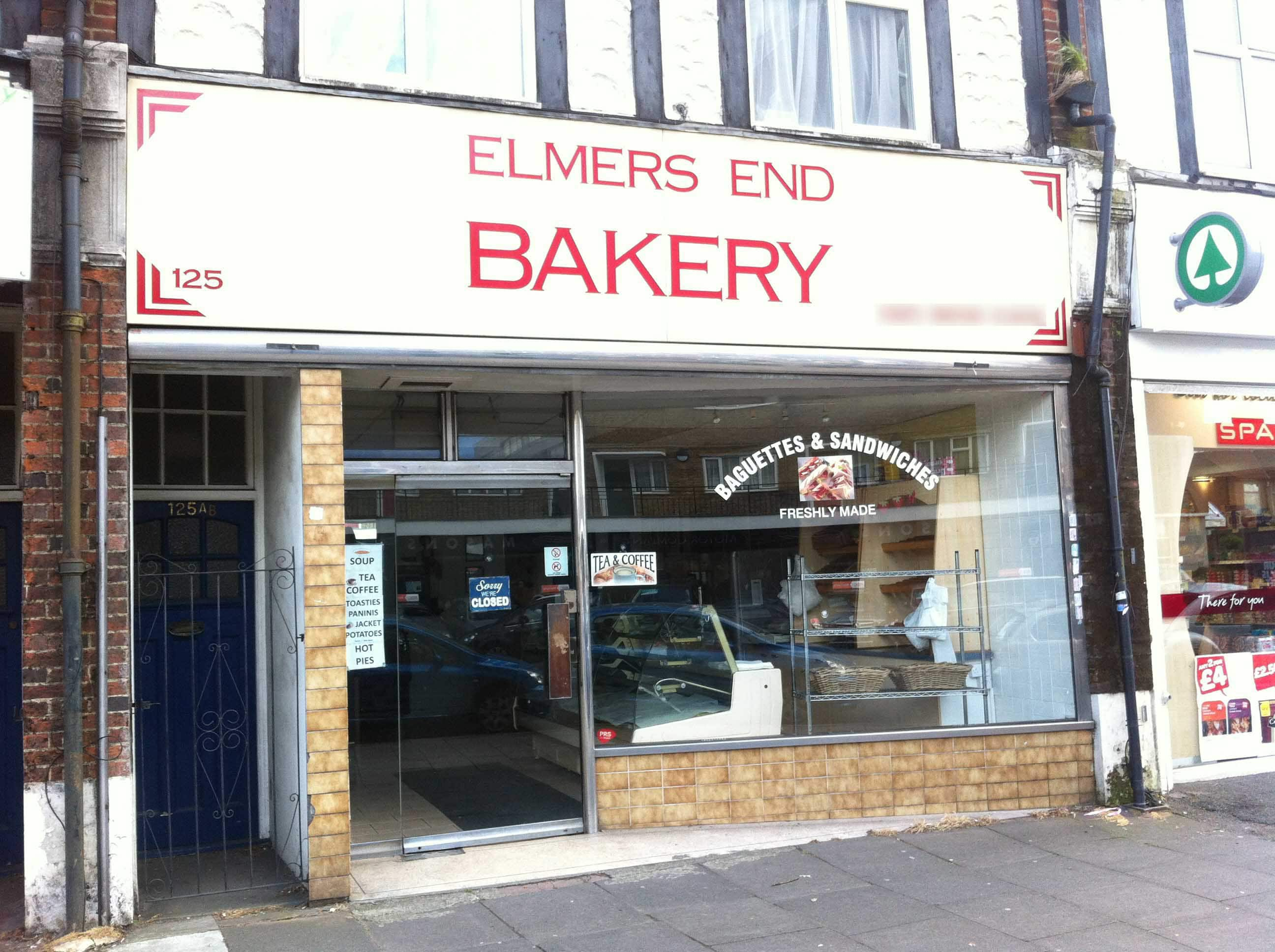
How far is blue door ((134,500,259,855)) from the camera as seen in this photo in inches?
287

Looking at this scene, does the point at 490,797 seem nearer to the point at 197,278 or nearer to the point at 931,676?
the point at 931,676

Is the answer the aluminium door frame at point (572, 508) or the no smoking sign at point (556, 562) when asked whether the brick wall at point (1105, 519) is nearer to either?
the aluminium door frame at point (572, 508)

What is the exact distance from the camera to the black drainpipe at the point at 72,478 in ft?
18.2

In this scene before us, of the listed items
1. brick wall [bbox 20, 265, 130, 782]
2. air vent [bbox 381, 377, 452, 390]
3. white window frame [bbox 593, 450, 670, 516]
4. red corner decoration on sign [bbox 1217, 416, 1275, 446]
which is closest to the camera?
brick wall [bbox 20, 265, 130, 782]

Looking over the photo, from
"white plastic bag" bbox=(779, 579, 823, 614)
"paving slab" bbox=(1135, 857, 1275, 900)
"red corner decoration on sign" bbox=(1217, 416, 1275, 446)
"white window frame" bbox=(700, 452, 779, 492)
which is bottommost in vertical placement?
"paving slab" bbox=(1135, 857, 1275, 900)

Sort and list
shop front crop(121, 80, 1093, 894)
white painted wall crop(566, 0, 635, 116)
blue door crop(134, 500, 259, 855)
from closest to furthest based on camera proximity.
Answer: shop front crop(121, 80, 1093, 894)
white painted wall crop(566, 0, 635, 116)
blue door crop(134, 500, 259, 855)

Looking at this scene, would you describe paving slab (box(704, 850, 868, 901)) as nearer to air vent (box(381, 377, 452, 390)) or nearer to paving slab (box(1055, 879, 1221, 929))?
paving slab (box(1055, 879, 1221, 929))

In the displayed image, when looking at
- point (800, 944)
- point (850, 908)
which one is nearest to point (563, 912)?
point (800, 944)

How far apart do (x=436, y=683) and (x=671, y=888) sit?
1.91m

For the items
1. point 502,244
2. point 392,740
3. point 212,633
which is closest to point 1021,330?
point 502,244

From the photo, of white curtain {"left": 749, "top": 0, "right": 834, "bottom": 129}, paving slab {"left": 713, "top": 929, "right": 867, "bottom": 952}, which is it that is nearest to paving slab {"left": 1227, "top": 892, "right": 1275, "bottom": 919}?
paving slab {"left": 713, "top": 929, "right": 867, "bottom": 952}

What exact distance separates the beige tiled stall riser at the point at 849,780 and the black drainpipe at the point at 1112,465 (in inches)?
11.8

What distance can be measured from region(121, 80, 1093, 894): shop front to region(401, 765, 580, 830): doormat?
0.06 feet

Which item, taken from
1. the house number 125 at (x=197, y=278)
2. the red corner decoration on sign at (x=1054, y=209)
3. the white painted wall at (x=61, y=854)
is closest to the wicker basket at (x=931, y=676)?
the red corner decoration on sign at (x=1054, y=209)
